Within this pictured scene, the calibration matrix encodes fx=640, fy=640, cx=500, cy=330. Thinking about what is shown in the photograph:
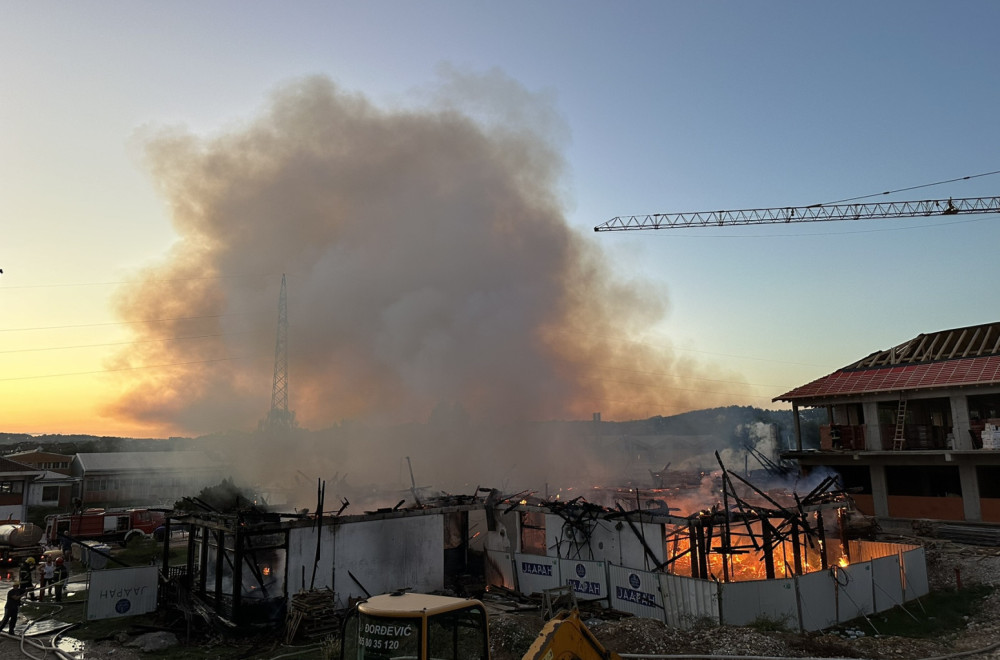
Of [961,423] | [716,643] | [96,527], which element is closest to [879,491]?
[961,423]

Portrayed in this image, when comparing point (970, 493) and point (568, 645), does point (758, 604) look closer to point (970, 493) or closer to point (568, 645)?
point (568, 645)

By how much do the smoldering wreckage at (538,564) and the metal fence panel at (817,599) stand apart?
4 centimetres

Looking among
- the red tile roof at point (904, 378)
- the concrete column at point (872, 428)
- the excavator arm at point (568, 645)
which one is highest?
the red tile roof at point (904, 378)

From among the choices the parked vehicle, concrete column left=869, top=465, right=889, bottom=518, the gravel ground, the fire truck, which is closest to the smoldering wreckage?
the gravel ground

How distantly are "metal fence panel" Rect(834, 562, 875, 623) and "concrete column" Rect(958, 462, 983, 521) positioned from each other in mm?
17733

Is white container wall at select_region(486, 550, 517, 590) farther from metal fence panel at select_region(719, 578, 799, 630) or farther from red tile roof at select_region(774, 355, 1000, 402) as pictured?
red tile roof at select_region(774, 355, 1000, 402)

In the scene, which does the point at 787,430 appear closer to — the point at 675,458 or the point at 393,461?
the point at 675,458

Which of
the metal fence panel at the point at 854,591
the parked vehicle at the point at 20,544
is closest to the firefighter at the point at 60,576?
the parked vehicle at the point at 20,544

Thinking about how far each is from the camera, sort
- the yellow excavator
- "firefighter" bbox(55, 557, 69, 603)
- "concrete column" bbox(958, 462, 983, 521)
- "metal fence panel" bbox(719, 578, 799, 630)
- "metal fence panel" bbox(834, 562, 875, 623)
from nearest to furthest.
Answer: the yellow excavator < "metal fence panel" bbox(719, 578, 799, 630) < "metal fence panel" bbox(834, 562, 875, 623) < "firefighter" bbox(55, 557, 69, 603) < "concrete column" bbox(958, 462, 983, 521)

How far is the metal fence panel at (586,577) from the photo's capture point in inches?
795

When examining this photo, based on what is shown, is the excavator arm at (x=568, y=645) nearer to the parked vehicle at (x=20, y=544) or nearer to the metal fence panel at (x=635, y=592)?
the metal fence panel at (x=635, y=592)

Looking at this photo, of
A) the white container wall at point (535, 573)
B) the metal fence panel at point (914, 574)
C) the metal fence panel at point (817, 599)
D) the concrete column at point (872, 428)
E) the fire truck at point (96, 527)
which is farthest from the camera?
the fire truck at point (96, 527)

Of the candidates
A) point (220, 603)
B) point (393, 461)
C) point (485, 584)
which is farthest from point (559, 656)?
point (393, 461)

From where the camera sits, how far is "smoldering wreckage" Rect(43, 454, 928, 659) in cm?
1755
